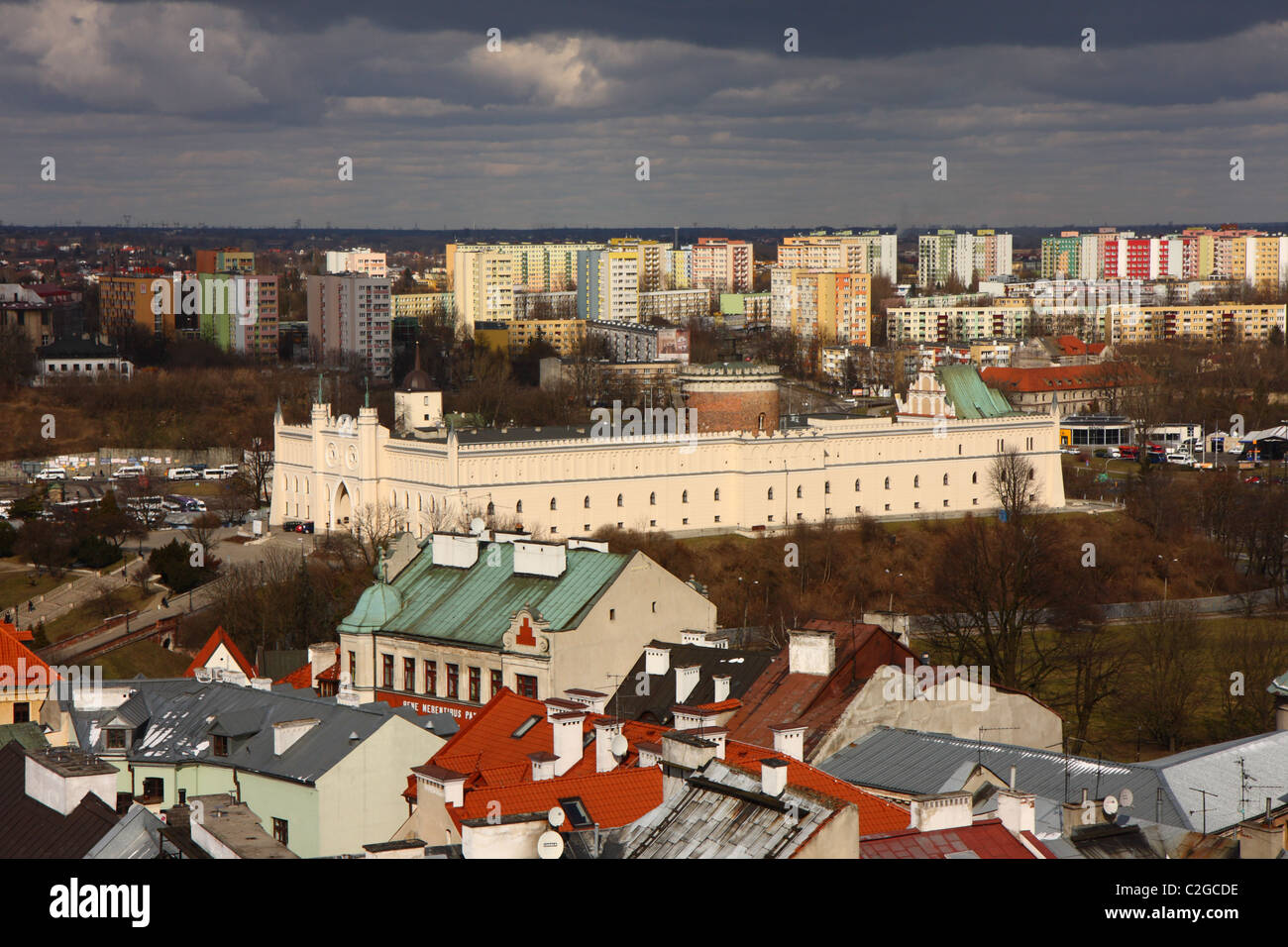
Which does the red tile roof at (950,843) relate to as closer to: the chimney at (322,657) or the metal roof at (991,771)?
the metal roof at (991,771)

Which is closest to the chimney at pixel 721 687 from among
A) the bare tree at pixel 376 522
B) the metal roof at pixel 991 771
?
the metal roof at pixel 991 771

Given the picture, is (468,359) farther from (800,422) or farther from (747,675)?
(747,675)

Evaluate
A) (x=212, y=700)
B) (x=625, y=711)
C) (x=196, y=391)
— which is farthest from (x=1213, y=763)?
(x=196, y=391)

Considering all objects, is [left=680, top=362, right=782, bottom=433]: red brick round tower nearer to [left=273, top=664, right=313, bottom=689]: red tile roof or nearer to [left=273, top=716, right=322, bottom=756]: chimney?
[left=273, top=664, right=313, bottom=689]: red tile roof

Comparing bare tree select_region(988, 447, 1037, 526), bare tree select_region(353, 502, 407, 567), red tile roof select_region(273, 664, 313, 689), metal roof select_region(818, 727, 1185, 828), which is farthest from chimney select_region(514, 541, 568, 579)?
bare tree select_region(988, 447, 1037, 526)

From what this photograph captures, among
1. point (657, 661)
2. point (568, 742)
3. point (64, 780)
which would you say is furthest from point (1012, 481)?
point (64, 780)

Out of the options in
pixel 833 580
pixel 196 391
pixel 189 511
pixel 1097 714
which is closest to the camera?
pixel 1097 714
